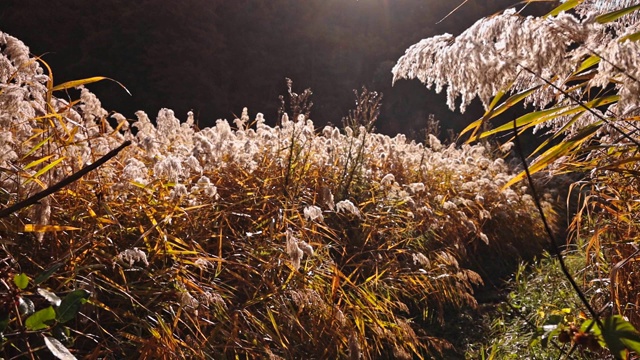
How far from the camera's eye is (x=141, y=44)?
11.2 metres

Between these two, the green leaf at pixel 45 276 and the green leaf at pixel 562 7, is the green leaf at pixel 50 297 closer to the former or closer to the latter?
the green leaf at pixel 45 276

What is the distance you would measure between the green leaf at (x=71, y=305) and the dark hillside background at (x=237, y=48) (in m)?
9.08

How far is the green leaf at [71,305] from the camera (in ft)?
3.71

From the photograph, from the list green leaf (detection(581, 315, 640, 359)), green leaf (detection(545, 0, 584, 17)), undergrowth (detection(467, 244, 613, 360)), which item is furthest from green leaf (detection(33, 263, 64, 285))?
undergrowth (detection(467, 244, 613, 360))

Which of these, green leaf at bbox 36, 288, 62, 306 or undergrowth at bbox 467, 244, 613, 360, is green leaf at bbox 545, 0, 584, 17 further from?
green leaf at bbox 36, 288, 62, 306

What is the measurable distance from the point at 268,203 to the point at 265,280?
771 millimetres

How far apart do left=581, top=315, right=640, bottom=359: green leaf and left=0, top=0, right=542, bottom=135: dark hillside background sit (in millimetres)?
9496

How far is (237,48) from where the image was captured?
12.3 m

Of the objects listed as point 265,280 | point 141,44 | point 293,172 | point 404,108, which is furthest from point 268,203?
point 404,108

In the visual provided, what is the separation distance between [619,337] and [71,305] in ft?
3.00

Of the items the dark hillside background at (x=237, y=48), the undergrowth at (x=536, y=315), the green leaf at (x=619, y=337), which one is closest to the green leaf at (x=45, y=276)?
the green leaf at (x=619, y=337)

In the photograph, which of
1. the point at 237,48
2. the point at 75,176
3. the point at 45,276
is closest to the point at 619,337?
the point at 75,176

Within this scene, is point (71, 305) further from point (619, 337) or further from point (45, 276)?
point (619, 337)

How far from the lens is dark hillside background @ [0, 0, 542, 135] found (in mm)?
10570
